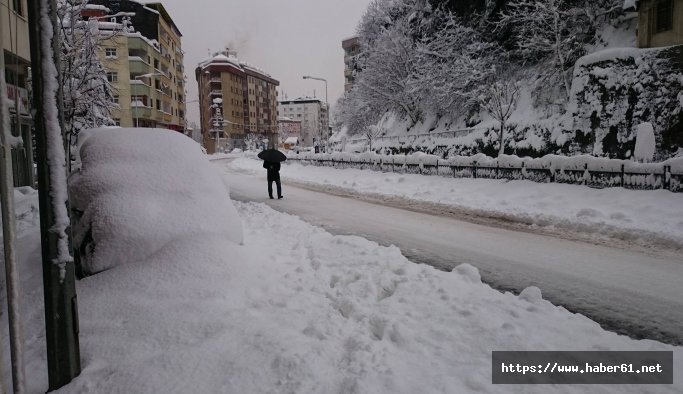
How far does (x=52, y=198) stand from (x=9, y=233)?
1.47 ft

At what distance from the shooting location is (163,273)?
13.1 feet

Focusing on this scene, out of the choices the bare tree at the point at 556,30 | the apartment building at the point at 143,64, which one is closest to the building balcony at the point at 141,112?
→ the apartment building at the point at 143,64

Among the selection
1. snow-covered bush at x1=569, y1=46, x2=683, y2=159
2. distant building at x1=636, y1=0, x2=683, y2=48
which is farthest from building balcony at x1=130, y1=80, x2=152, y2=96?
distant building at x1=636, y1=0, x2=683, y2=48

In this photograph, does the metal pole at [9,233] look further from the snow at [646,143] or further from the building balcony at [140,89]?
the building balcony at [140,89]

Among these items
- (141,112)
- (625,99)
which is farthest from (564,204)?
(141,112)

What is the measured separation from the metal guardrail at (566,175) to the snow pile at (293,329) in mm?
8942

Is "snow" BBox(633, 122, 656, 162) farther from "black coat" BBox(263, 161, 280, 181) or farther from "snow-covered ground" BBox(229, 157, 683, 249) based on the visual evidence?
"black coat" BBox(263, 161, 280, 181)

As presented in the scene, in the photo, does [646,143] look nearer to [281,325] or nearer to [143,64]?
[281,325]

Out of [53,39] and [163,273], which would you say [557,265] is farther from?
[53,39]

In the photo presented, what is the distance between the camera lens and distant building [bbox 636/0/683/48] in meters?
19.6

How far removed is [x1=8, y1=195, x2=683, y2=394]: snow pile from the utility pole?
0.95 ft

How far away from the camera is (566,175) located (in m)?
13.1

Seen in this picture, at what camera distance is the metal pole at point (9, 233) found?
2.13 meters

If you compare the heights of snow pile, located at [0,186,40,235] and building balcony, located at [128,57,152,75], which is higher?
building balcony, located at [128,57,152,75]
